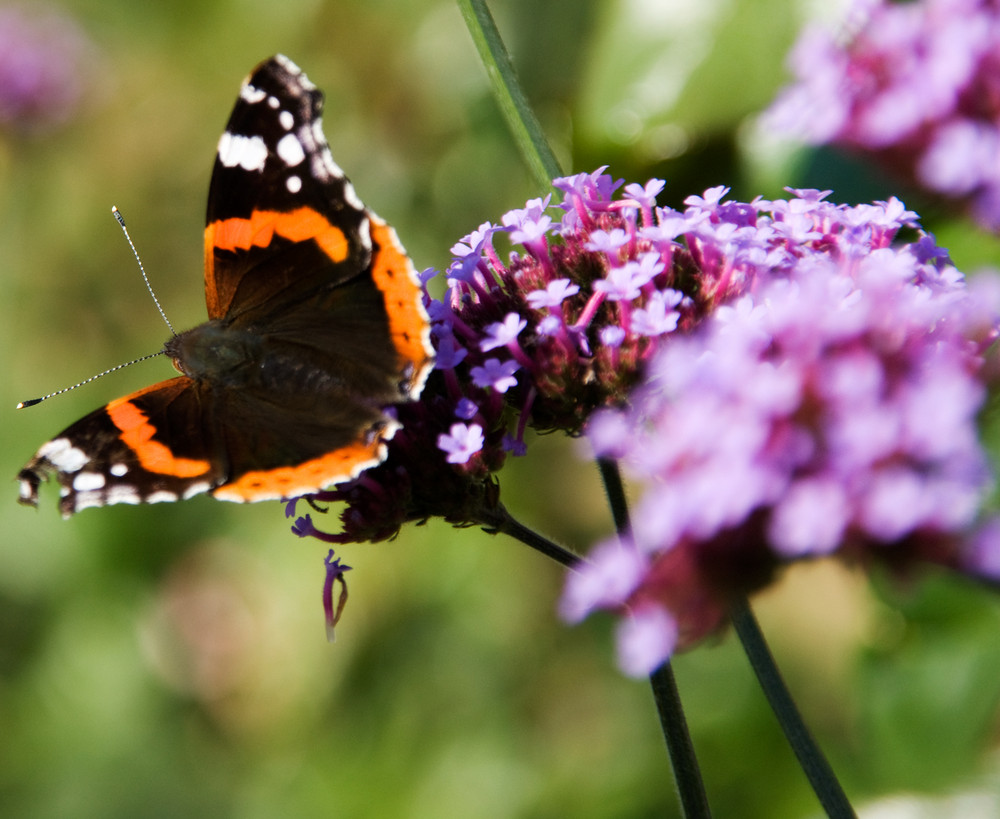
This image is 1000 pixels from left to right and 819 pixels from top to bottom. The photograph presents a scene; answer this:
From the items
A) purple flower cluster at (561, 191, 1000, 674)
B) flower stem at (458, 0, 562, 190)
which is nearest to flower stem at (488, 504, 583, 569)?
purple flower cluster at (561, 191, 1000, 674)

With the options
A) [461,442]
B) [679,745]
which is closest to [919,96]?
[461,442]

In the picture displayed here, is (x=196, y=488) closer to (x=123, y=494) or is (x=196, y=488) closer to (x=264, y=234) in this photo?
(x=123, y=494)

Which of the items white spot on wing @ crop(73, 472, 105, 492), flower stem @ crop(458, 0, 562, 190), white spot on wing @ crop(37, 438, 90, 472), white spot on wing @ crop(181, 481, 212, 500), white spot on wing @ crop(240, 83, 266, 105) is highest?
white spot on wing @ crop(240, 83, 266, 105)

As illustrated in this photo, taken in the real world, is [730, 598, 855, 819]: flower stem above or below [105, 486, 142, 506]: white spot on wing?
below

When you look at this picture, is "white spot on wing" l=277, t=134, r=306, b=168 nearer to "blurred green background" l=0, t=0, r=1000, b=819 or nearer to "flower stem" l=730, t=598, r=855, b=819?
"blurred green background" l=0, t=0, r=1000, b=819

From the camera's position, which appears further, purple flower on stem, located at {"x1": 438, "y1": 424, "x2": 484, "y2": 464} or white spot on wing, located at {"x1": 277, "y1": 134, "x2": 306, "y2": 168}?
white spot on wing, located at {"x1": 277, "y1": 134, "x2": 306, "y2": 168}

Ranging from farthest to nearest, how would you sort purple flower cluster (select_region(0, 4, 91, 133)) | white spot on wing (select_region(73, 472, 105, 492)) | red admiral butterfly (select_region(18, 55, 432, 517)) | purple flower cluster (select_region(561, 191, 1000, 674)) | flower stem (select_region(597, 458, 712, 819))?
1. purple flower cluster (select_region(0, 4, 91, 133))
2. white spot on wing (select_region(73, 472, 105, 492))
3. red admiral butterfly (select_region(18, 55, 432, 517))
4. flower stem (select_region(597, 458, 712, 819))
5. purple flower cluster (select_region(561, 191, 1000, 674))

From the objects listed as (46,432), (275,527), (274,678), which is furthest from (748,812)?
(46,432)

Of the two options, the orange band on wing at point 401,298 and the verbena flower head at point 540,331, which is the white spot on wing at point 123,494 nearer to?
the verbena flower head at point 540,331
